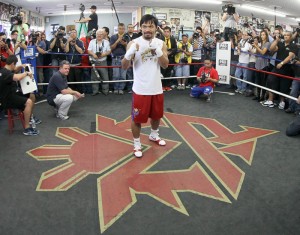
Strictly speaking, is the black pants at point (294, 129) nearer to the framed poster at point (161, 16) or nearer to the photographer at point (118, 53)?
the photographer at point (118, 53)

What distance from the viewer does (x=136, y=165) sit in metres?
2.91

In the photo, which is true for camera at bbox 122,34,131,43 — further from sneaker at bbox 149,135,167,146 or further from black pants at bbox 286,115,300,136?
black pants at bbox 286,115,300,136

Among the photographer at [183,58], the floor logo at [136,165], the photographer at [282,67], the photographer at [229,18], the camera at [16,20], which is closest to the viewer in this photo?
the floor logo at [136,165]

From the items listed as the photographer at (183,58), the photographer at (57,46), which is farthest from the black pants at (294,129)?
the photographer at (57,46)

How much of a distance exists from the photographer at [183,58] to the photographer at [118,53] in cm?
136

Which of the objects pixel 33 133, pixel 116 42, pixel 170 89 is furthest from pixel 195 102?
pixel 33 133

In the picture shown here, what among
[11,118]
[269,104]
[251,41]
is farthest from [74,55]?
[269,104]

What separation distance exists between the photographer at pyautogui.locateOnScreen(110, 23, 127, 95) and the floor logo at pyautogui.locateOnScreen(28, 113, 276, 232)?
2.08 meters

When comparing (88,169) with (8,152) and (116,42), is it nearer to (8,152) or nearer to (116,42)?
(8,152)

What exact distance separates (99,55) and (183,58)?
2.11m

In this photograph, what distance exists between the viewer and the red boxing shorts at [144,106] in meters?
2.97

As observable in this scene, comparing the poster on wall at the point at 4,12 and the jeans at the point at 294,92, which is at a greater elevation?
the poster on wall at the point at 4,12

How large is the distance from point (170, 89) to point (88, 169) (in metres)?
4.02

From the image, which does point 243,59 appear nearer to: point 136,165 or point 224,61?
point 224,61
